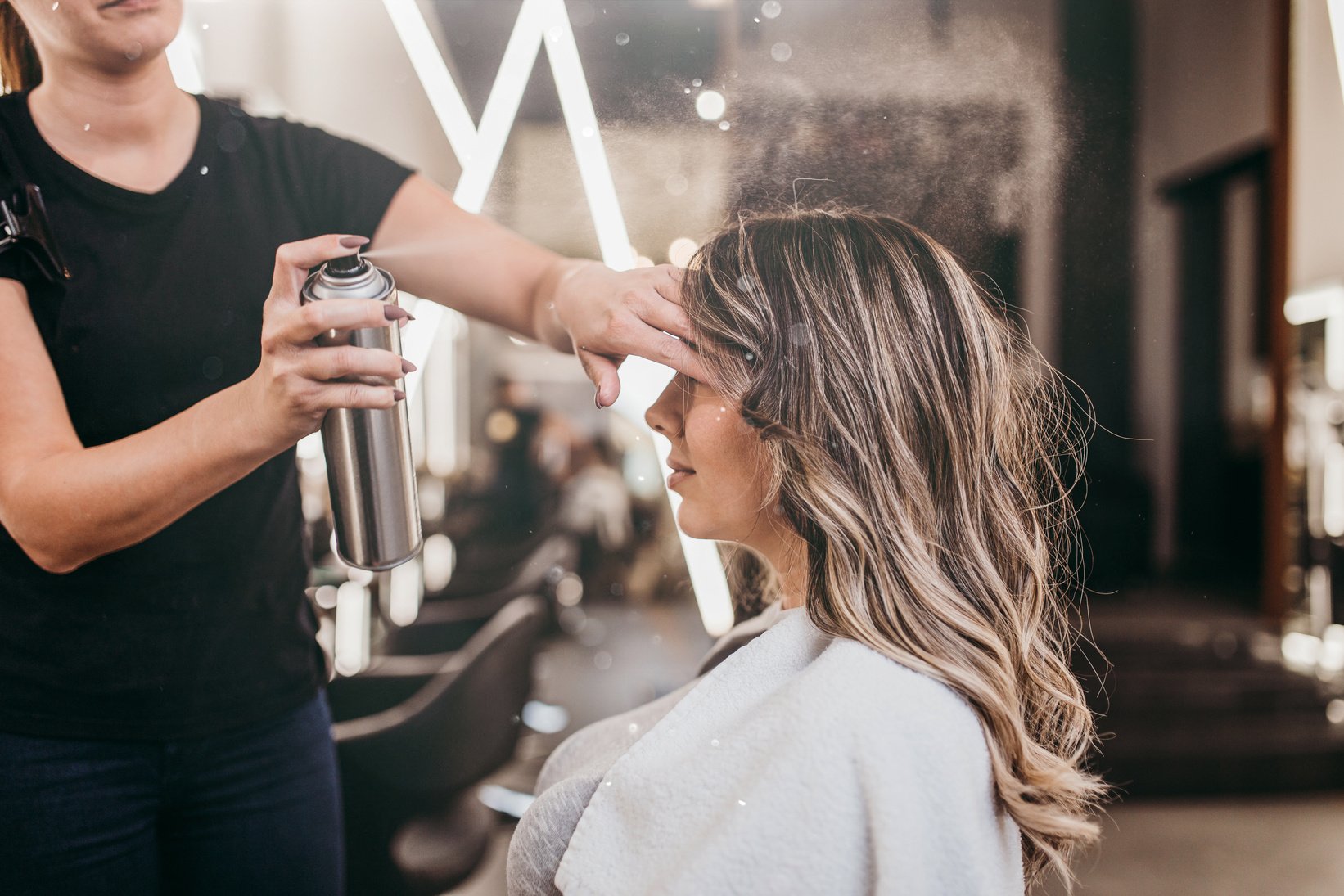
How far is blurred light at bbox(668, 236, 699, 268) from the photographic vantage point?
114 cm

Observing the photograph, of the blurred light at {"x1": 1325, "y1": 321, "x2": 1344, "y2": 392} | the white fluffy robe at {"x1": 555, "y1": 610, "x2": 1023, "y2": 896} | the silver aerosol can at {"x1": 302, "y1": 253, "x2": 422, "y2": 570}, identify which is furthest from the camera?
the blurred light at {"x1": 1325, "y1": 321, "x2": 1344, "y2": 392}

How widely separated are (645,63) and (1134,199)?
29.2 inches

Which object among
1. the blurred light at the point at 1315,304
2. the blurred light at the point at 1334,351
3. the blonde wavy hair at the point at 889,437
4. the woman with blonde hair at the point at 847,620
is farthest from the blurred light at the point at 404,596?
the blurred light at the point at 1334,351

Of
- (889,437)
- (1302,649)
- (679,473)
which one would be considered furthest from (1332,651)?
(679,473)

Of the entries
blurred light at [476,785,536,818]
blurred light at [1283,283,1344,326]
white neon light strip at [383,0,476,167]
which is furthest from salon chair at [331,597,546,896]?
blurred light at [1283,283,1344,326]

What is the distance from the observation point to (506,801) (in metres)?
1.28

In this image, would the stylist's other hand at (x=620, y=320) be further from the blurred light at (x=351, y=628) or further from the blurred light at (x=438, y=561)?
the blurred light at (x=351, y=628)

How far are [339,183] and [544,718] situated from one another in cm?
98

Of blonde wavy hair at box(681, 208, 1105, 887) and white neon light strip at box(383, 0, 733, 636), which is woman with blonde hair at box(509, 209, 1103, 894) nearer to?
blonde wavy hair at box(681, 208, 1105, 887)

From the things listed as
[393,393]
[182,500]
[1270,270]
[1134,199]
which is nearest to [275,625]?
[182,500]

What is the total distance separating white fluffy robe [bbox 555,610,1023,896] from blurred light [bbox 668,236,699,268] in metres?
0.59

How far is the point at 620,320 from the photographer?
0.97 meters

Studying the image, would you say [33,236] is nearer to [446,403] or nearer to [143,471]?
[143,471]

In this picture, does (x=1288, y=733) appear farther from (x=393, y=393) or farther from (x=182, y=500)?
(x=182, y=500)
